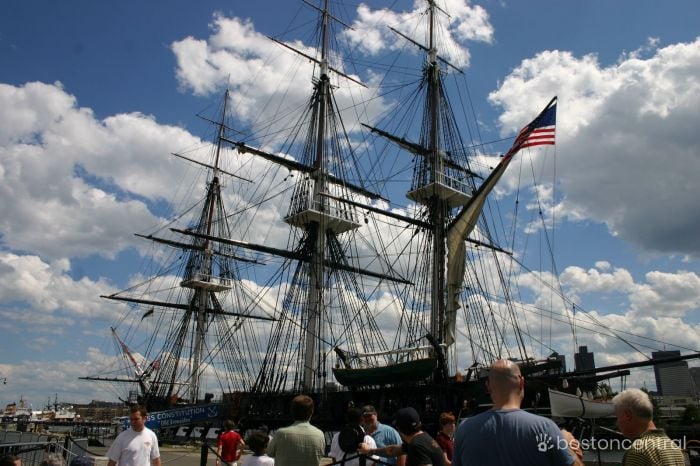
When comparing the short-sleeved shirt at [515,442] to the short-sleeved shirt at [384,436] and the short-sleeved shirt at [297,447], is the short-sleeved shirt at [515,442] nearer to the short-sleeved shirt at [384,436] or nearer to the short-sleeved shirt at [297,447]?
the short-sleeved shirt at [297,447]

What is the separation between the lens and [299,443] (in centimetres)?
509

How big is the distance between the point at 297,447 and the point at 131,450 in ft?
9.28

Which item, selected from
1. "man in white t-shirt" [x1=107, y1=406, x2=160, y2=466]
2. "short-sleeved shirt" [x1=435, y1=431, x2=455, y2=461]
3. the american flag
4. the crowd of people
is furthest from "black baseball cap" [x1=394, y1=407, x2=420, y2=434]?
the american flag

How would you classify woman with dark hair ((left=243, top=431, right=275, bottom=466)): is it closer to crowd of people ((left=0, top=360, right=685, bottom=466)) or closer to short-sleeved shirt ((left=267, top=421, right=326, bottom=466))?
crowd of people ((left=0, top=360, right=685, bottom=466))

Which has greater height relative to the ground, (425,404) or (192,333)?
(192,333)

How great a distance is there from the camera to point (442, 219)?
35.3 meters

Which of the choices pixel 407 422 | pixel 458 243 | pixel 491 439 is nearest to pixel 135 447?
pixel 407 422

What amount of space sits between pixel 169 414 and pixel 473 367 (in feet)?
42.4

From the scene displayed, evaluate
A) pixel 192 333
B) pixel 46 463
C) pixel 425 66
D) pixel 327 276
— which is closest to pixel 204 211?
pixel 192 333

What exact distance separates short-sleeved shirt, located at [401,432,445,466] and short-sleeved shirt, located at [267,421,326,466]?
0.95m

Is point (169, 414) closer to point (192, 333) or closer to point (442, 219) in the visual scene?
point (442, 219)

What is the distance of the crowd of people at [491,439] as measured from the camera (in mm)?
3014

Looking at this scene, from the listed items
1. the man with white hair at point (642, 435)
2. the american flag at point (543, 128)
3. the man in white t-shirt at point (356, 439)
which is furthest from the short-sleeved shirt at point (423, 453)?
the american flag at point (543, 128)

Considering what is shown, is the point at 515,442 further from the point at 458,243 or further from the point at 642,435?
the point at 458,243
